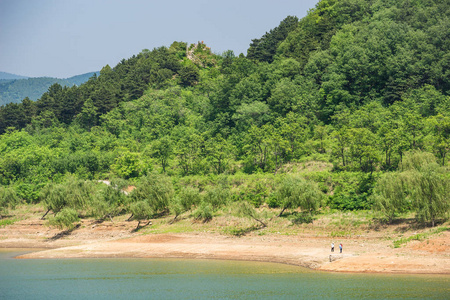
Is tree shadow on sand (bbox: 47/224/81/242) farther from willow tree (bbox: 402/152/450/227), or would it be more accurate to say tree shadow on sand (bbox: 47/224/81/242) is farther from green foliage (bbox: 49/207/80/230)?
willow tree (bbox: 402/152/450/227)

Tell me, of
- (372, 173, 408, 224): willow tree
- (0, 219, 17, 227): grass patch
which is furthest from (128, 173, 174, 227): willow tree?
(372, 173, 408, 224): willow tree

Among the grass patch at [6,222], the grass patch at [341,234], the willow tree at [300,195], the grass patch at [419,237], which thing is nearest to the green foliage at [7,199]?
the grass patch at [6,222]

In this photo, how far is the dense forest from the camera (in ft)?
258

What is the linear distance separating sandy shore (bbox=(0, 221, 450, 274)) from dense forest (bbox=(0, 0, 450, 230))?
4.36 m

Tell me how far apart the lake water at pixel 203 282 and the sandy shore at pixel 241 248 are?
2.55 metres

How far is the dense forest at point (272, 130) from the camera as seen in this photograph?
258 ft

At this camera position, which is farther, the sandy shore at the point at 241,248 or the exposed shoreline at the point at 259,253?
the sandy shore at the point at 241,248

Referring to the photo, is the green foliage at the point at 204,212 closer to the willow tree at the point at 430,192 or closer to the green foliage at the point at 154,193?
the green foliage at the point at 154,193

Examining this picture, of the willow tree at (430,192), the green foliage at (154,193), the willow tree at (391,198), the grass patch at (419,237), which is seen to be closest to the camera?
the grass patch at (419,237)

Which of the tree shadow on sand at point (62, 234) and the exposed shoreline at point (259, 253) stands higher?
the tree shadow on sand at point (62, 234)

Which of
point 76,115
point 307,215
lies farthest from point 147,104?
point 307,215

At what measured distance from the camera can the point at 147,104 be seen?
142m

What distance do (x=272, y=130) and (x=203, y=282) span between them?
180 ft

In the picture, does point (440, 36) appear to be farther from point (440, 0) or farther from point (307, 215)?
point (307, 215)
